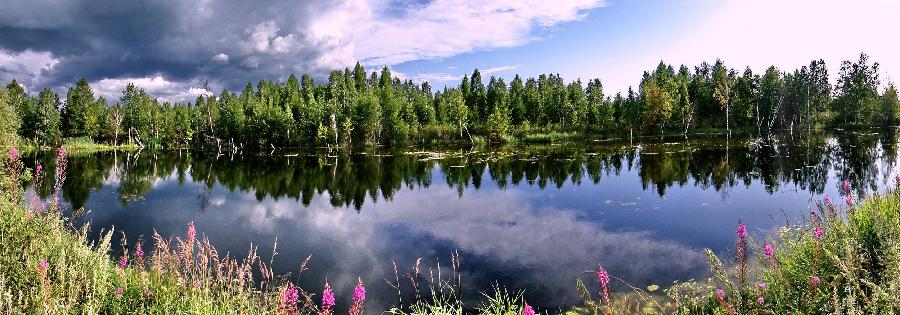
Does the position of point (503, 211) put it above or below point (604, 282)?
below

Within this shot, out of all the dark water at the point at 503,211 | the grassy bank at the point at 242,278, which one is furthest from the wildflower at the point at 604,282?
the dark water at the point at 503,211

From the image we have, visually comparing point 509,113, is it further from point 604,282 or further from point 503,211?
point 604,282

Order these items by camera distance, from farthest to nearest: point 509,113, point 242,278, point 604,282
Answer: point 509,113 → point 242,278 → point 604,282

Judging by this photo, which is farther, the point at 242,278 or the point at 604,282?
the point at 242,278

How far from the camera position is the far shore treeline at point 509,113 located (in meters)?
80.3

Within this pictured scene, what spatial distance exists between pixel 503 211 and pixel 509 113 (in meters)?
66.2

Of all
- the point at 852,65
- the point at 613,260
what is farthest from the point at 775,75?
the point at 613,260

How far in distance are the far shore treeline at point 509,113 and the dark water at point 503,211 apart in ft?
135

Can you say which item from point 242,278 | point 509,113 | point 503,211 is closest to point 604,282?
point 242,278

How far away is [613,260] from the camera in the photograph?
46.3ft

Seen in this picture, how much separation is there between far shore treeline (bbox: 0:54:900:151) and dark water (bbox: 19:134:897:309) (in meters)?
41.1

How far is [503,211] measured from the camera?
2267cm

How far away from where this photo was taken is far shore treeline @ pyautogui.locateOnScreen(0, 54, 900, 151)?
263ft

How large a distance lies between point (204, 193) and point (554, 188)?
2385cm
